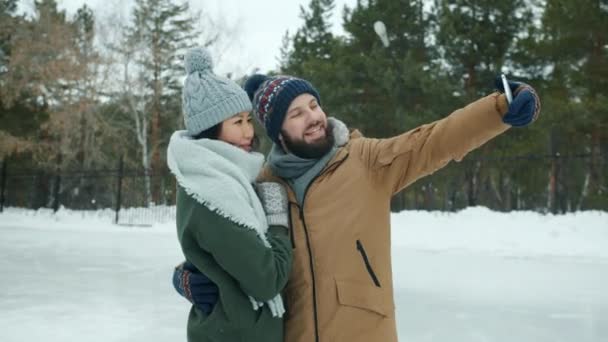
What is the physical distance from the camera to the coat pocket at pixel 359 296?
1.60 meters

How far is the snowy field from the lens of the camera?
3.93 metres

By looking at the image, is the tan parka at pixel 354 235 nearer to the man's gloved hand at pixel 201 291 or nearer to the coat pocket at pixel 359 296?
the coat pocket at pixel 359 296

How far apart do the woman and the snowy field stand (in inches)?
96.6

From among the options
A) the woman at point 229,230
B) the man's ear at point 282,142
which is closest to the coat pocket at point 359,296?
the woman at point 229,230

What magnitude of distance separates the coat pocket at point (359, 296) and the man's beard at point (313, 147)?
0.43 metres

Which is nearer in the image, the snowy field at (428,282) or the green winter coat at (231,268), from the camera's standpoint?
the green winter coat at (231,268)

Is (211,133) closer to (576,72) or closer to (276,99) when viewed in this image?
(276,99)

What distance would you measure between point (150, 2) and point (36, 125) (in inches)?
293

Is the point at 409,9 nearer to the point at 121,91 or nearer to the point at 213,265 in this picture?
the point at 121,91

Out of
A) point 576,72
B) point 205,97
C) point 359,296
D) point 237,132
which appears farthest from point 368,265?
point 576,72

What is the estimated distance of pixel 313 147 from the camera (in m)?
1.73

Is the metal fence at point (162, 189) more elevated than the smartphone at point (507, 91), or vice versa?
the smartphone at point (507, 91)

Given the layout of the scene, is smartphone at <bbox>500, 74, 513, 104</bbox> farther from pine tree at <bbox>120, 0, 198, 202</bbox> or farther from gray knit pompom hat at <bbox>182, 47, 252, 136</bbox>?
pine tree at <bbox>120, 0, 198, 202</bbox>

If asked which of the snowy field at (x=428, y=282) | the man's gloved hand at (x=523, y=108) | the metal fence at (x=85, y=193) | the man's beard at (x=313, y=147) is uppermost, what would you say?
the man's gloved hand at (x=523, y=108)
